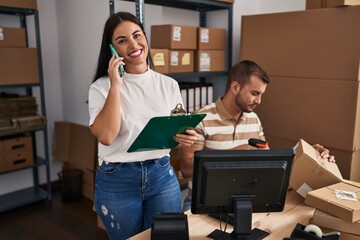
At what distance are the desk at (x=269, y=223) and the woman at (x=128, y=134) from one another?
0.63ft

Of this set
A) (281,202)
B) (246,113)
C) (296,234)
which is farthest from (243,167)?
(246,113)

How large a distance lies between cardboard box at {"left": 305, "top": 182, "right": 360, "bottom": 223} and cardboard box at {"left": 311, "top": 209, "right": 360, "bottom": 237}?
2cm

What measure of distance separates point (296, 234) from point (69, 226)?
2.22 metres

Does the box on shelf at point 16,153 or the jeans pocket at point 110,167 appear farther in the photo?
the box on shelf at point 16,153

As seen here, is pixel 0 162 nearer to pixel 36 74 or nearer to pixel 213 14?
pixel 36 74

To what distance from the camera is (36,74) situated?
120 inches

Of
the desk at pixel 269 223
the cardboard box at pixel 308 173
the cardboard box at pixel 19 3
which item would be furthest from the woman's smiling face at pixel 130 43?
the cardboard box at pixel 19 3

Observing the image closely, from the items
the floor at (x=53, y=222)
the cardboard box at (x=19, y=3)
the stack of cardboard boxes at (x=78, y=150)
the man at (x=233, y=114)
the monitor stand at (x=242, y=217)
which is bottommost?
the floor at (x=53, y=222)

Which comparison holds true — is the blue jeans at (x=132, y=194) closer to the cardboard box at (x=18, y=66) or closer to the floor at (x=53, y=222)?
Result: the floor at (x=53, y=222)

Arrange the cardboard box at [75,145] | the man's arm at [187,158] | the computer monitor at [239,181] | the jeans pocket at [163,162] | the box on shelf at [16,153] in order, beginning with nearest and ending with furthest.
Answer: the computer monitor at [239,181] → the jeans pocket at [163,162] → the man's arm at [187,158] → the box on shelf at [16,153] → the cardboard box at [75,145]

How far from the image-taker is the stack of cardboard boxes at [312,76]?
6.20 ft

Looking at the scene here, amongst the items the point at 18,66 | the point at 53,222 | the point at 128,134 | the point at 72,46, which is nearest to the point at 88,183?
the point at 53,222

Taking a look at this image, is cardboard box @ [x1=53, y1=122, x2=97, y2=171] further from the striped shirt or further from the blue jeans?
the blue jeans

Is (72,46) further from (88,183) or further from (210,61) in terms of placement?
(210,61)
